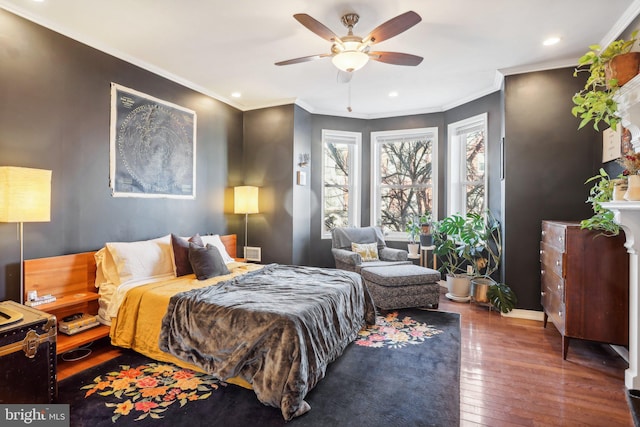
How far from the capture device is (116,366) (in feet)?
8.01

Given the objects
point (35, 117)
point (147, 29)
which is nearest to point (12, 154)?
point (35, 117)

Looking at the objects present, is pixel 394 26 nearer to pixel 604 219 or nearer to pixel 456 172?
pixel 604 219

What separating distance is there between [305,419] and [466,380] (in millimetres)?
1257

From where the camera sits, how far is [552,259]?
2969 millimetres

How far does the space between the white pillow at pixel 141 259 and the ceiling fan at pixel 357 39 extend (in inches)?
88.0

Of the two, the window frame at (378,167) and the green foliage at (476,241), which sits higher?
the window frame at (378,167)

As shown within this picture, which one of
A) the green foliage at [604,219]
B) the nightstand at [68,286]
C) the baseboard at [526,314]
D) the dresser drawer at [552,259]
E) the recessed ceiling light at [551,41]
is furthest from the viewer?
the baseboard at [526,314]

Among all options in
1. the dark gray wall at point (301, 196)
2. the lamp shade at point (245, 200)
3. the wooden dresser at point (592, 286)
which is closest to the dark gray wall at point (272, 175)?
the dark gray wall at point (301, 196)

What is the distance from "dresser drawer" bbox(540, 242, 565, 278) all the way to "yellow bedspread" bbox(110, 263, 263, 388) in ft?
10.3

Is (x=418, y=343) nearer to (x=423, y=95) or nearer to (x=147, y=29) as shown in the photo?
(x=423, y=95)

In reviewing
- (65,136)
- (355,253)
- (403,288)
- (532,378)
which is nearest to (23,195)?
(65,136)

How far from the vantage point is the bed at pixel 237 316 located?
1.97 meters

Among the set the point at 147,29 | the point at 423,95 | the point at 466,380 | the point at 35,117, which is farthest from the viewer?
the point at 423,95

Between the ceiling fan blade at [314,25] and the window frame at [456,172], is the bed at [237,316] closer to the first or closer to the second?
the ceiling fan blade at [314,25]
